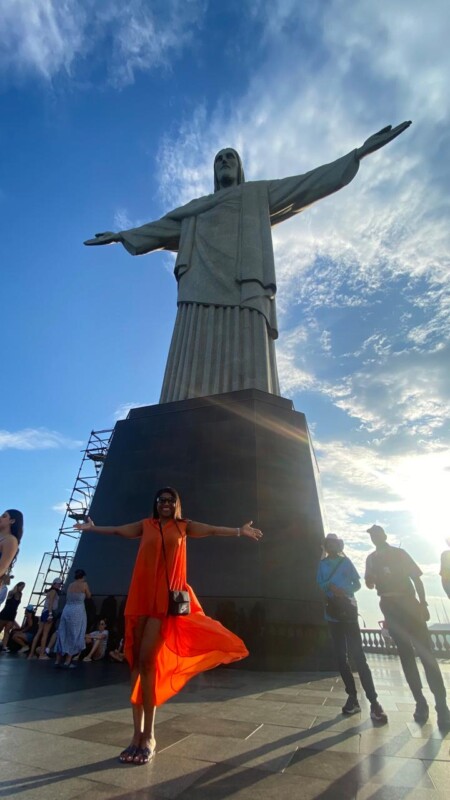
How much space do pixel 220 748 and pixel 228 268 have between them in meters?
12.5

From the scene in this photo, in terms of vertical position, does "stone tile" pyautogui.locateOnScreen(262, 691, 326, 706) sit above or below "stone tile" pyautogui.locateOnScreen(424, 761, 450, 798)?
above

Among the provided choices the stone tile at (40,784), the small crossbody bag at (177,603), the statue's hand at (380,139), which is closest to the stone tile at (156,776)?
the stone tile at (40,784)

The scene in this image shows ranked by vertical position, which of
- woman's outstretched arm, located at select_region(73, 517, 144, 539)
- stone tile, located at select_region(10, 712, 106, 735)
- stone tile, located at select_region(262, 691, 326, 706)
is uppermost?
woman's outstretched arm, located at select_region(73, 517, 144, 539)

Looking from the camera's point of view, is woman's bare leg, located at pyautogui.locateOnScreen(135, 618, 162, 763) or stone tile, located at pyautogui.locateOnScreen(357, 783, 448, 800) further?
woman's bare leg, located at pyautogui.locateOnScreen(135, 618, 162, 763)

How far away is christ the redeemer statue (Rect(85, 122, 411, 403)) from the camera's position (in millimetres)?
12312

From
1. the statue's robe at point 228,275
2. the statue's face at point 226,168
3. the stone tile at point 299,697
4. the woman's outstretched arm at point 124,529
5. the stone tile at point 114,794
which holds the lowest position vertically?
the stone tile at point 114,794

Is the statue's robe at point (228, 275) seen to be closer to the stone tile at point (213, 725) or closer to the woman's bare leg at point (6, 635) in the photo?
the woman's bare leg at point (6, 635)

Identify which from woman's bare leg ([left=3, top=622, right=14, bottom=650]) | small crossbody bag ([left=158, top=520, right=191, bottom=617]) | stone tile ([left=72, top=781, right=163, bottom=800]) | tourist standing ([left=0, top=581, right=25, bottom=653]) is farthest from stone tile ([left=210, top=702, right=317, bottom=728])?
woman's bare leg ([left=3, top=622, right=14, bottom=650])

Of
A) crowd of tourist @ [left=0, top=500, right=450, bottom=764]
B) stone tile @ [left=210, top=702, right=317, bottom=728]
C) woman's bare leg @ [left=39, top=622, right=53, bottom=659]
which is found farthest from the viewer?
woman's bare leg @ [left=39, top=622, right=53, bottom=659]

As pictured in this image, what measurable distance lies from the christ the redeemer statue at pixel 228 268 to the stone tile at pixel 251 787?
940 centimetres

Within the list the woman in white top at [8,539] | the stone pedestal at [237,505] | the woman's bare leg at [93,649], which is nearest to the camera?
the woman in white top at [8,539]

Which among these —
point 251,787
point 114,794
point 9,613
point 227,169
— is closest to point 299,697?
point 251,787

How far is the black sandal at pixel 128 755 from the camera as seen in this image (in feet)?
9.45

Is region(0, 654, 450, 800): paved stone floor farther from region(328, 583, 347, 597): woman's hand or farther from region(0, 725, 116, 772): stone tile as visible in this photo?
region(328, 583, 347, 597): woman's hand
